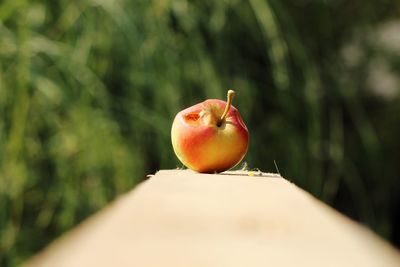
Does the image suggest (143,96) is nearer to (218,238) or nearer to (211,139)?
(211,139)

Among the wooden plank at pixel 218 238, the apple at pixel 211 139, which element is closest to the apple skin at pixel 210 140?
the apple at pixel 211 139

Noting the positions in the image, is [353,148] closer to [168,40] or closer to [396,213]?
[396,213]

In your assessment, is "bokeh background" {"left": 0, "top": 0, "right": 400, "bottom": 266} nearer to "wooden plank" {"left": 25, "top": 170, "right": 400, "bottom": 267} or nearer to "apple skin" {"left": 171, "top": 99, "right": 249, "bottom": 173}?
"apple skin" {"left": 171, "top": 99, "right": 249, "bottom": 173}

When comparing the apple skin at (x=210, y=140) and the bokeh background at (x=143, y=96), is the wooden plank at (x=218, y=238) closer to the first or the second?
the apple skin at (x=210, y=140)

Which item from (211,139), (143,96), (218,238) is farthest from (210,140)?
(143,96)

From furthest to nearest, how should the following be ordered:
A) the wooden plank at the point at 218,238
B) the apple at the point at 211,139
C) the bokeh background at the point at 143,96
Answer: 1. the bokeh background at the point at 143,96
2. the apple at the point at 211,139
3. the wooden plank at the point at 218,238

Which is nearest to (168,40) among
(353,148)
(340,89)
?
(340,89)

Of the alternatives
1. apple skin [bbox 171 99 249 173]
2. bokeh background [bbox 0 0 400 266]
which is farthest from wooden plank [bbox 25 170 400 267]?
bokeh background [bbox 0 0 400 266]

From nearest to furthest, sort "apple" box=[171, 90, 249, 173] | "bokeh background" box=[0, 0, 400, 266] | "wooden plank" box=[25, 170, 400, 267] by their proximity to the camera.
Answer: "wooden plank" box=[25, 170, 400, 267]
"apple" box=[171, 90, 249, 173]
"bokeh background" box=[0, 0, 400, 266]
